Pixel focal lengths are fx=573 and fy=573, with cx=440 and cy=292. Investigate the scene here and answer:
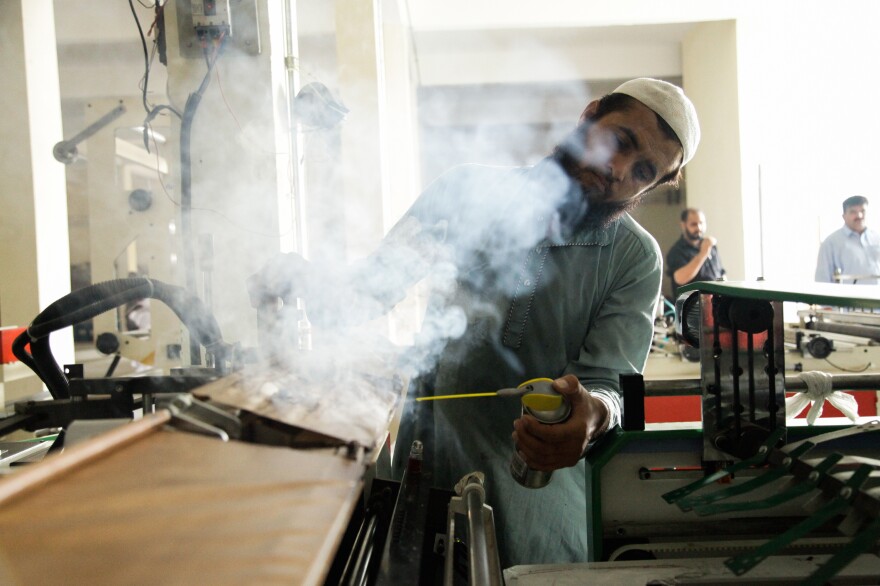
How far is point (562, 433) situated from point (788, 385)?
42cm

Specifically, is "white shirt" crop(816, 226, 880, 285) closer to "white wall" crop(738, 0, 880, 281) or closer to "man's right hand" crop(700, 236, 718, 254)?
"white wall" crop(738, 0, 880, 281)

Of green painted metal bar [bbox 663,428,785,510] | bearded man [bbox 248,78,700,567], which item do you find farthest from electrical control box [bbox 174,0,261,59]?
green painted metal bar [bbox 663,428,785,510]

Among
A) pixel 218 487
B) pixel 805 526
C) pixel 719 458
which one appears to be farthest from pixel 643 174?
pixel 218 487

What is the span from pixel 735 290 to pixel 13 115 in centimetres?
246

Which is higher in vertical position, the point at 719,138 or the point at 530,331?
the point at 719,138

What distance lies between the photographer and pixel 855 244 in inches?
190

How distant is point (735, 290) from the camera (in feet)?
2.38

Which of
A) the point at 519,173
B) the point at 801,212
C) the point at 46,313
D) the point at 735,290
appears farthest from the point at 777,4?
the point at 46,313

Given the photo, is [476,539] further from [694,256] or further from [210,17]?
[694,256]

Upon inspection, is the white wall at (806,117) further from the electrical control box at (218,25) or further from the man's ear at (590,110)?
the electrical control box at (218,25)

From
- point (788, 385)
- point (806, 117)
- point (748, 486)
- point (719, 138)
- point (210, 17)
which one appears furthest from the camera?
point (719, 138)

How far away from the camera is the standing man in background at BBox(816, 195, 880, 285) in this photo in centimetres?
475

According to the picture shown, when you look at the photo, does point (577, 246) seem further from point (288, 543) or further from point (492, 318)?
point (288, 543)

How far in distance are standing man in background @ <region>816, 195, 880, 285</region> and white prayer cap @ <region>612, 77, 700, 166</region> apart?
14.8 ft
